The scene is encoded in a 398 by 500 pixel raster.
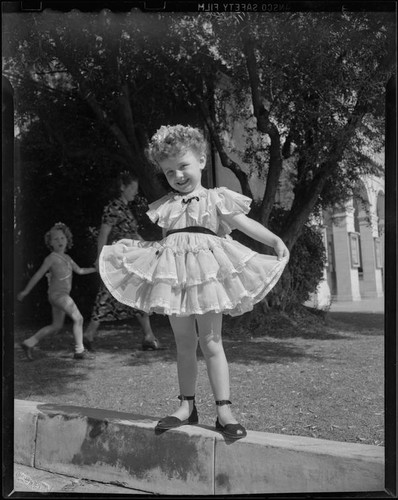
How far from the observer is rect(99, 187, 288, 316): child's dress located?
1944mm

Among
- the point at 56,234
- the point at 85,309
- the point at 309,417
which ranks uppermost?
the point at 56,234

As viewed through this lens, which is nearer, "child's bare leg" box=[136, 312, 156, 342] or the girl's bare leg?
the girl's bare leg

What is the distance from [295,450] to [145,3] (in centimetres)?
155

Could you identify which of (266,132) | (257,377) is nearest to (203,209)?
(257,377)

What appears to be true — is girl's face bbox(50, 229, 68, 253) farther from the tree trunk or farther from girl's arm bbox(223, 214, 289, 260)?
girl's arm bbox(223, 214, 289, 260)

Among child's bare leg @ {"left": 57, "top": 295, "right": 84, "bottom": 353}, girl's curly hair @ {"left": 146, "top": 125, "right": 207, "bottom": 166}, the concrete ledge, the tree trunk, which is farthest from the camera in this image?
child's bare leg @ {"left": 57, "top": 295, "right": 84, "bottom": 353}

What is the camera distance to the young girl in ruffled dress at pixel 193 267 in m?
1.95

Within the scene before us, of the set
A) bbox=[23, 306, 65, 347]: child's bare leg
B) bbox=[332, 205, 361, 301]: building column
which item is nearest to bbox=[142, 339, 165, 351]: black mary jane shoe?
bbox=[23, 306, 65, 347]: child's bare leg

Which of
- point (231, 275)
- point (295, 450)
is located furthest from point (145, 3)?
point (295, 450)

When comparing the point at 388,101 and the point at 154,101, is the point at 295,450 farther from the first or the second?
the point at 154,101

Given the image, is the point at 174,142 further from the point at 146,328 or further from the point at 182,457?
the point at 146,328

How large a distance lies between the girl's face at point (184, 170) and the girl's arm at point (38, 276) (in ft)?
2.50

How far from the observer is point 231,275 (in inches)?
77.2

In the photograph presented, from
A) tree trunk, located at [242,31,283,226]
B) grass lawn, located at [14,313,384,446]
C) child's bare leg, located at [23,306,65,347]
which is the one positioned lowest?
grass lawn, located at [14,313,384,446]
